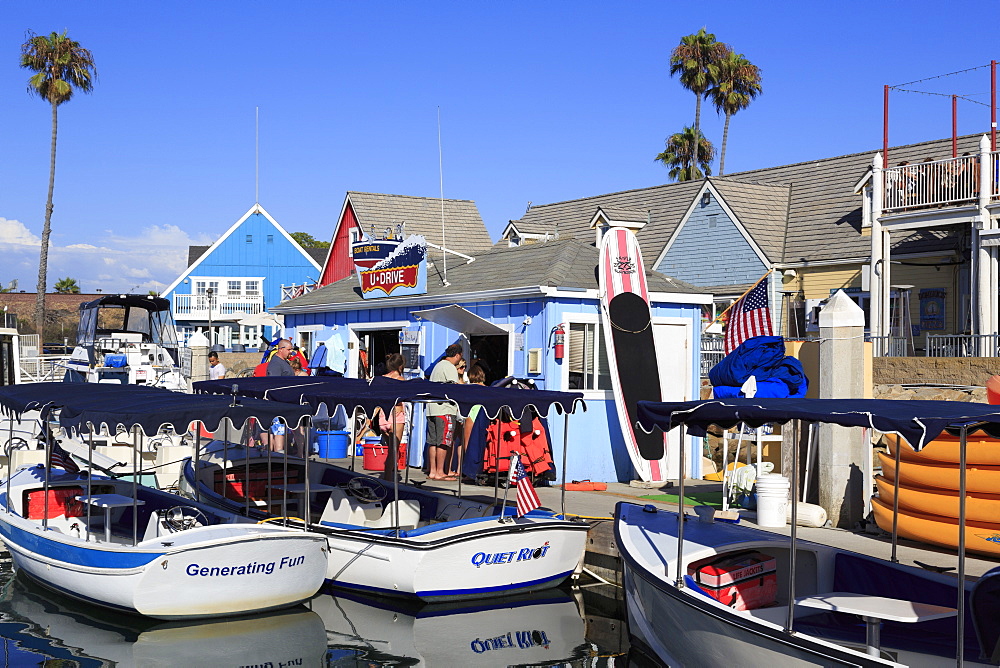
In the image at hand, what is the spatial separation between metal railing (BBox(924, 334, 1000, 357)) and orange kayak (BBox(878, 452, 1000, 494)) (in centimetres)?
1048

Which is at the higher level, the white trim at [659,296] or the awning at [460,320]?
the white trim at [659,296]

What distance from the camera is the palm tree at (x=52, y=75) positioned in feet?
155

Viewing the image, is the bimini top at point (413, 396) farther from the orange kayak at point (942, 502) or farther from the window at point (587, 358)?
the window at point (587, 358)

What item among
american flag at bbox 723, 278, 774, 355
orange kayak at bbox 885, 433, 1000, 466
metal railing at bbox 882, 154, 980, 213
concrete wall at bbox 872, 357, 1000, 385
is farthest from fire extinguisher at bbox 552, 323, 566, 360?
metal railing at bbox 882, 154, 980, 213

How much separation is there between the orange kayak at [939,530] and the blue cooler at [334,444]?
10070 mm

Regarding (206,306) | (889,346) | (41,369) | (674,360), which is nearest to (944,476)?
(674,360)

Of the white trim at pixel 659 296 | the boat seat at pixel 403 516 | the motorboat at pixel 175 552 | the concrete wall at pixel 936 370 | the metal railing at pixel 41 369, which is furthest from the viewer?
the metal railing at pixel 41 369

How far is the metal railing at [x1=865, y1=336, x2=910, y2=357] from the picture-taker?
2278 centimetres

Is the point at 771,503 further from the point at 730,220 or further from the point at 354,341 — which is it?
the point at 730,220

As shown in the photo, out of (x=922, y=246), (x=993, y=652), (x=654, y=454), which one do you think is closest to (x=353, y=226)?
(x=922, y=246)

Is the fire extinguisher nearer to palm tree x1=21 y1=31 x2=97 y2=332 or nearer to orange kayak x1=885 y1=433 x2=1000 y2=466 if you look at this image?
orange kayak x1=885 y1=433 x2=1000 y2=466

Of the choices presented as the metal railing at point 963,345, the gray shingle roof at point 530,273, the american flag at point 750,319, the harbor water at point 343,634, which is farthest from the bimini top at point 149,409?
the metal railing at point 963,345

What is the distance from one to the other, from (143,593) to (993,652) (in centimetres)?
710

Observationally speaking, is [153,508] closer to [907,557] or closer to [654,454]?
[654,454]
